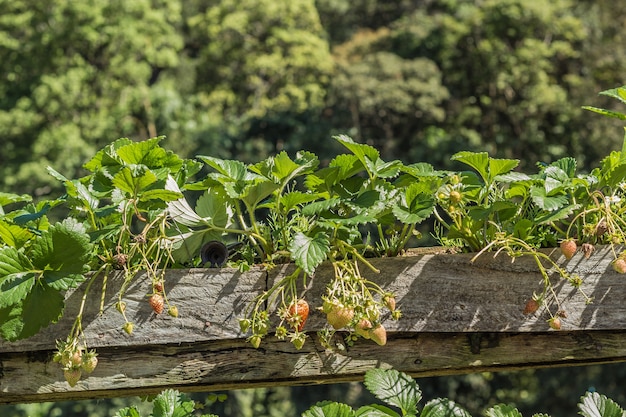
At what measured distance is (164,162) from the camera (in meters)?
1.03

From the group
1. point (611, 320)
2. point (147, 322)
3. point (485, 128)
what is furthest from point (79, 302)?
point (485, 128)

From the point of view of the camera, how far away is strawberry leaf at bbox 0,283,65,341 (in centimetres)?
100

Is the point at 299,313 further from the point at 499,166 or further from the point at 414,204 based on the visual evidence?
the point at 499,166

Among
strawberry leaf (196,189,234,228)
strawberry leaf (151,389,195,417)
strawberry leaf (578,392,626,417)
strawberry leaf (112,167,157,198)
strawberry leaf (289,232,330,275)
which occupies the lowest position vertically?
strawberry leaf (578,392,626,417)

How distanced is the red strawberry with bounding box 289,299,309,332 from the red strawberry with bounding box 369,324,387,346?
0.27 ft

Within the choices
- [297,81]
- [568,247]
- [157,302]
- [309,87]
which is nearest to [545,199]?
[568,247]

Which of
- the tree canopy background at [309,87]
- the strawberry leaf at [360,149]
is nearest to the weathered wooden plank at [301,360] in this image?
the strawberry leaf at [360,149]

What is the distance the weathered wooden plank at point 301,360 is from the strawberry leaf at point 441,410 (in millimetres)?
71

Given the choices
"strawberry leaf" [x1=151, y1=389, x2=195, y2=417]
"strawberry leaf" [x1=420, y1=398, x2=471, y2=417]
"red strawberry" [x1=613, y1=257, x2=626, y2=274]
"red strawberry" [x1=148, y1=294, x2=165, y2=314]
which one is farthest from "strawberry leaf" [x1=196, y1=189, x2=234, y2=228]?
"red strawberry" [x1=613, y1=257, x2=626, y2=274]

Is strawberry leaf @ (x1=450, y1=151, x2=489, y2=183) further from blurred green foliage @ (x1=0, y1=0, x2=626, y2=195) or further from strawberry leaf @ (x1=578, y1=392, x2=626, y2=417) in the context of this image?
blurred green foliage @ (x1=0, y1=0, x2=626, y2=195)

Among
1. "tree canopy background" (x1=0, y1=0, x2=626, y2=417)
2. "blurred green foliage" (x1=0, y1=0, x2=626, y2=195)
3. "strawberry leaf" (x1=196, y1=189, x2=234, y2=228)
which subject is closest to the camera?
"strawberry leaf" (x1=196, y1=189, x2=234, y2=228)

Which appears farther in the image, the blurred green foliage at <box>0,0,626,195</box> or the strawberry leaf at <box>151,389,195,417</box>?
the blurred green foliage at <box>0,0,626,195</box>

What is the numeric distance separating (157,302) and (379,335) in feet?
0.85

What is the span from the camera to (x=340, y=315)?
0.96 m
